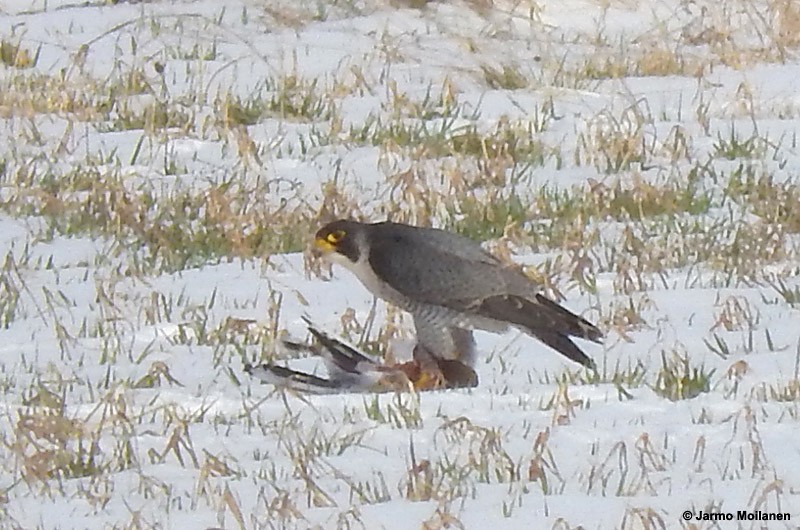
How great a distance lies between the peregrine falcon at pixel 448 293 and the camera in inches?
193

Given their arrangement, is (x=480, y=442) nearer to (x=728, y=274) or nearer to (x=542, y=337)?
(x=542, y=337)

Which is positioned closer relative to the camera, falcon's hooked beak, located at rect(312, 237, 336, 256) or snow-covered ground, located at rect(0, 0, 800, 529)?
snow-covered ground, located at rect(0, 0, 800, 529)

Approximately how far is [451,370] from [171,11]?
6.03 metres

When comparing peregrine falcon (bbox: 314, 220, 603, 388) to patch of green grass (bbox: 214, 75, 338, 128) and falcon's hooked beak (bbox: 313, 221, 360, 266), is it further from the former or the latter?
patch of green grass (bbox: 214, 75, 338, 128)

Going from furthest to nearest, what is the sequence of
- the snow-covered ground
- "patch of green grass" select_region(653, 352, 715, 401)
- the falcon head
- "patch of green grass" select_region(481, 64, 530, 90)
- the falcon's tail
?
1. "patch of green grass" select_region(481, 64, 530, 90)
2. the falcon head
3. the falcon's tail
4. "patch of green grass" select_region(653, 352, 715, 401)
5. the snow-covered ground

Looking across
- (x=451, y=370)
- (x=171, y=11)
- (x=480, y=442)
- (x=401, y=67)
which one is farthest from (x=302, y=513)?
(x=171, y=11)

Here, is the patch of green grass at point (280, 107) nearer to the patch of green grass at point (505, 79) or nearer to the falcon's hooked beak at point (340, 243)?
the patch of green grass at point (505, 79)

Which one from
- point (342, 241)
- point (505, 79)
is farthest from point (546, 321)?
point (505, 79)

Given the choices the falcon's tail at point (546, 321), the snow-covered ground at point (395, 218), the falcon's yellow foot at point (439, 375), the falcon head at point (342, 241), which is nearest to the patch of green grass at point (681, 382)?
the snow-covered ground at point (395, 218)

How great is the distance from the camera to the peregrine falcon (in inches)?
193

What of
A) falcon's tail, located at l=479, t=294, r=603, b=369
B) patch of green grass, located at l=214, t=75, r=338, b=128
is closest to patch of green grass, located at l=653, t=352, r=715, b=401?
falcon's tail, located at l=479, t=294, r=603, b=369

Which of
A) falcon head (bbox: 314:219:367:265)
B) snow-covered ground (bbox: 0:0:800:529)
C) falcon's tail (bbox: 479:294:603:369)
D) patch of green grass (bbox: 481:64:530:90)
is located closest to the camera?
snow-covered ground (bbox: 0:0:800:529)

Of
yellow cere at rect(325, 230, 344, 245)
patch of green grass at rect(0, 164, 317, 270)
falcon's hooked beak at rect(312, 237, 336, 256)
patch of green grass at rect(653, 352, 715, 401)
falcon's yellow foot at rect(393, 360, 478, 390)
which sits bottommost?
patch of green grass at rect(0, 164, 317, 270)

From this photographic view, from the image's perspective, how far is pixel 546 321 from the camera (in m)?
4.89
